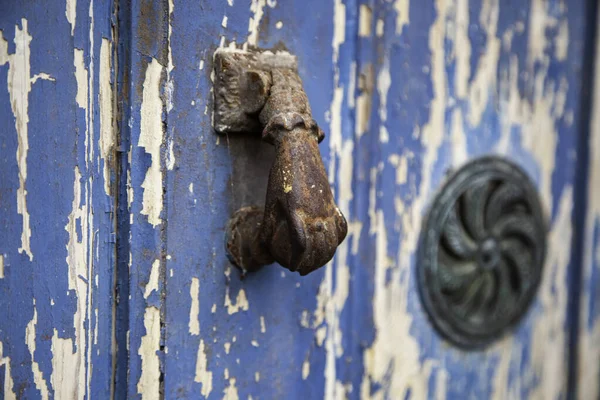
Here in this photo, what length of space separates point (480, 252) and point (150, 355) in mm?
448

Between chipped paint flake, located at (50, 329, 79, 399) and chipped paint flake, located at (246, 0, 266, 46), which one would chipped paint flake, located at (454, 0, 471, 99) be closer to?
chipped paint flake, located at (246, 0, 266, 46)

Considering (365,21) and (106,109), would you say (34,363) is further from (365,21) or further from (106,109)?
(365,21)

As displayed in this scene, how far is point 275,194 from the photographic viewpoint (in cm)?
44

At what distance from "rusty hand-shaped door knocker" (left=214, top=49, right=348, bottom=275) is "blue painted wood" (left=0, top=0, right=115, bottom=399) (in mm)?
100

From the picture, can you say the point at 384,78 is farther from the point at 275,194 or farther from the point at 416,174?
the point at 275,194

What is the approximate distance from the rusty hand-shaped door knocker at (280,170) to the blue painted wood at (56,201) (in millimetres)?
100

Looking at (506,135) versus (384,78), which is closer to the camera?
(384,78)

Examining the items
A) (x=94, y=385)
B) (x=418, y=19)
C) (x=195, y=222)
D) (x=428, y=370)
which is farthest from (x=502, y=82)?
(x=94, y=385)

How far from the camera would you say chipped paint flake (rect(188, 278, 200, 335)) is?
0.47 meters

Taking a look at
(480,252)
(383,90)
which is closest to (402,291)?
(480,252)

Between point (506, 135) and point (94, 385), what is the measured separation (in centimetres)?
60

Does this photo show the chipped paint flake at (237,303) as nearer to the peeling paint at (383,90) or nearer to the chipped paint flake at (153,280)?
the chipped paint flake at (153,280)

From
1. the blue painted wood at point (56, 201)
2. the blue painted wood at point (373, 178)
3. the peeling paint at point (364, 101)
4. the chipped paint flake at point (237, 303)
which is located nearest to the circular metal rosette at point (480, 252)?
the blue painted wood at point (373, 178)

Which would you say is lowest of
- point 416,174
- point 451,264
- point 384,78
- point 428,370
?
point 428,370
